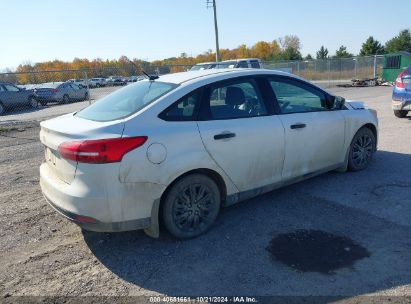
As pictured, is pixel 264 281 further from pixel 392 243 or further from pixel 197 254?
pixel 392 243

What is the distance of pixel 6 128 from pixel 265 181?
11319mm

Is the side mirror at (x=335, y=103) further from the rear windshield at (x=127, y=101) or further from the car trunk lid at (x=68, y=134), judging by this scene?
the car trunk lid at (x=68, y=134)

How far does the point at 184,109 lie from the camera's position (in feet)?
12.4

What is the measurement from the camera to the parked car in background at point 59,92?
22.6 meters

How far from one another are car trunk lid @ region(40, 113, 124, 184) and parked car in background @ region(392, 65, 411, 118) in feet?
27.4

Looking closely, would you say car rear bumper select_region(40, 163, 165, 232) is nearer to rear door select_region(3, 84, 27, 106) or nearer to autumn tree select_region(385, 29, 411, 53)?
rear door select_region(3, 84, 27, 106)

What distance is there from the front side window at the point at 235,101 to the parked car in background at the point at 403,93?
263 inches

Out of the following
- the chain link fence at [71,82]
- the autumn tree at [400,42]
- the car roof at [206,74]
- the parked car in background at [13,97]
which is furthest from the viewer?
the autumn tree at [400,42]

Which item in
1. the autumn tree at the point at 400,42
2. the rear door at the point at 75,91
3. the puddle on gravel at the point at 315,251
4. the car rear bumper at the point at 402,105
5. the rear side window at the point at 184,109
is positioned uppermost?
the autumn tree at the point at 400,42

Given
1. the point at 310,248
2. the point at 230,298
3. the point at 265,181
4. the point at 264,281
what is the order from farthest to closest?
1. the point at 265,181
2. the point at 310,248
3. the point at 264,281
4. the point at 230,298

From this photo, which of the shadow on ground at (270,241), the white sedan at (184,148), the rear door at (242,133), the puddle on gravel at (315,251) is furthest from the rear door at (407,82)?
the puddle on gravel at (315,251)

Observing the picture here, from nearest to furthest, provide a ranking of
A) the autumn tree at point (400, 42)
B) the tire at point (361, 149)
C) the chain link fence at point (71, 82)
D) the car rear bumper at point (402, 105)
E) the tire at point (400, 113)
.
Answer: the tire at point (361, 149)
the car rear bumper at point (402, 105)
the tire at point (400, 113)
the chain link fence at point (71, 82)
the autumn tree at point (400, 42)

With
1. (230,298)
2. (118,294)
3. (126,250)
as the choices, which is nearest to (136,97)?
(126,250)

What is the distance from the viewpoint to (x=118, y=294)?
306 centimetres
